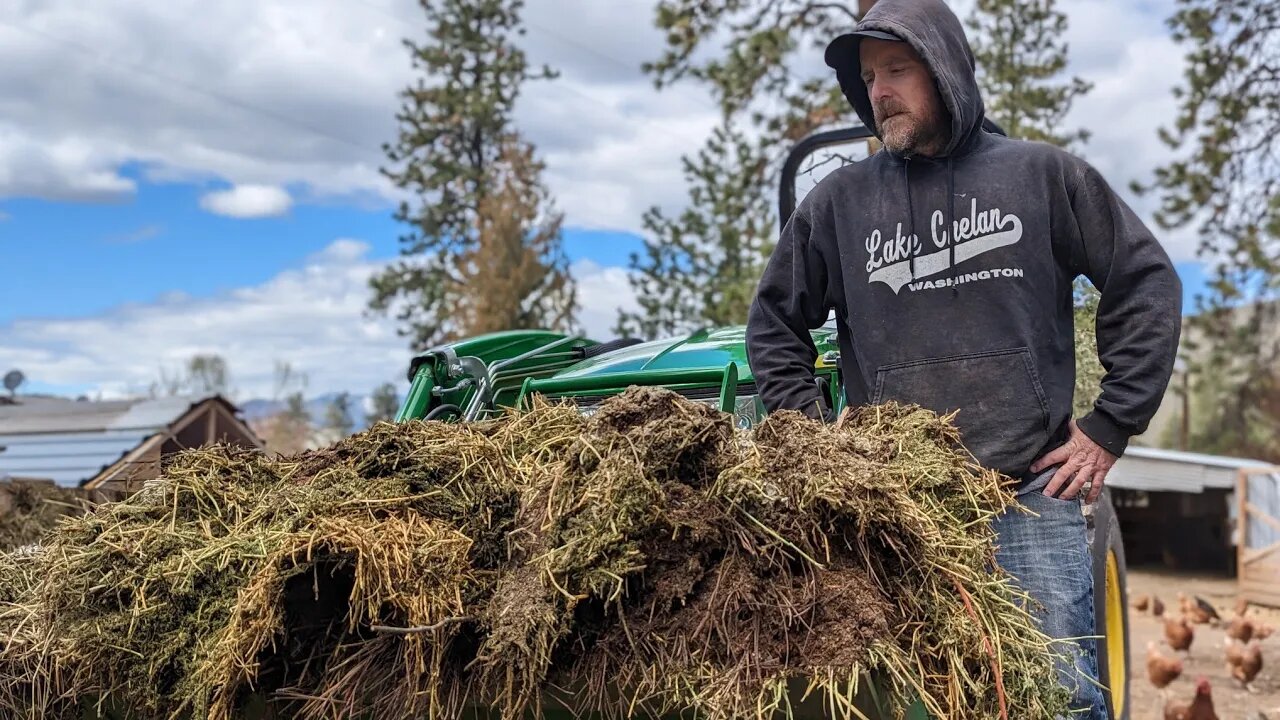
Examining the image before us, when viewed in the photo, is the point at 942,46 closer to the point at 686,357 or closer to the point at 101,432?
the point at 686,357

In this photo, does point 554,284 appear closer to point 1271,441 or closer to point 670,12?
point 670,12

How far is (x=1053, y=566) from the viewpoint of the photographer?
10.00ft

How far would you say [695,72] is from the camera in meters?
17.6

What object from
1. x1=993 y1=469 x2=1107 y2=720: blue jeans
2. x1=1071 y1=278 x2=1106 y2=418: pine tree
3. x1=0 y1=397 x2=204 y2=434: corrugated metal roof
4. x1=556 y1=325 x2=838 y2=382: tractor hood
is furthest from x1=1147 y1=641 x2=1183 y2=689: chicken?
x1=0 y1=397 x2=204 y2=434: corrugated metal roof

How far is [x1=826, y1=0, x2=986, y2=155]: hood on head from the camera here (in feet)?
10.6

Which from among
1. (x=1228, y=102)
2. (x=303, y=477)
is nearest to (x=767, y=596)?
(x=303, y=477)

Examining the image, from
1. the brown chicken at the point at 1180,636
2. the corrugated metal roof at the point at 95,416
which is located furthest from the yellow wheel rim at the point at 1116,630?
the corrugated metal roof at the point at 95,416

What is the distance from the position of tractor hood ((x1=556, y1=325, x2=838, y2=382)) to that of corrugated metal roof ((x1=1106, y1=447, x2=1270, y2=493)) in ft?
48.0

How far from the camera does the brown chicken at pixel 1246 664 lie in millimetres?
8320

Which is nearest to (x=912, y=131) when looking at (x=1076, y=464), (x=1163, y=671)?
(x=1076, y=464)

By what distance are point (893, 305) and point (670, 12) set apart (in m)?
14.8

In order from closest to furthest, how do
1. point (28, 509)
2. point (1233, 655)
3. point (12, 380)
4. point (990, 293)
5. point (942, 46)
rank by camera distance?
1. point (990, 293)
2. point (942, 46)
3. point (28, 509)
4. point (1233, 655)
5. point (12, 380)

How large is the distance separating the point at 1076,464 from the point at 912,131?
1.01 m

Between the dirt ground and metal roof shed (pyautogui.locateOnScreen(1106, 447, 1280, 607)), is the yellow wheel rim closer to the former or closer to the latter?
the dirt ground
